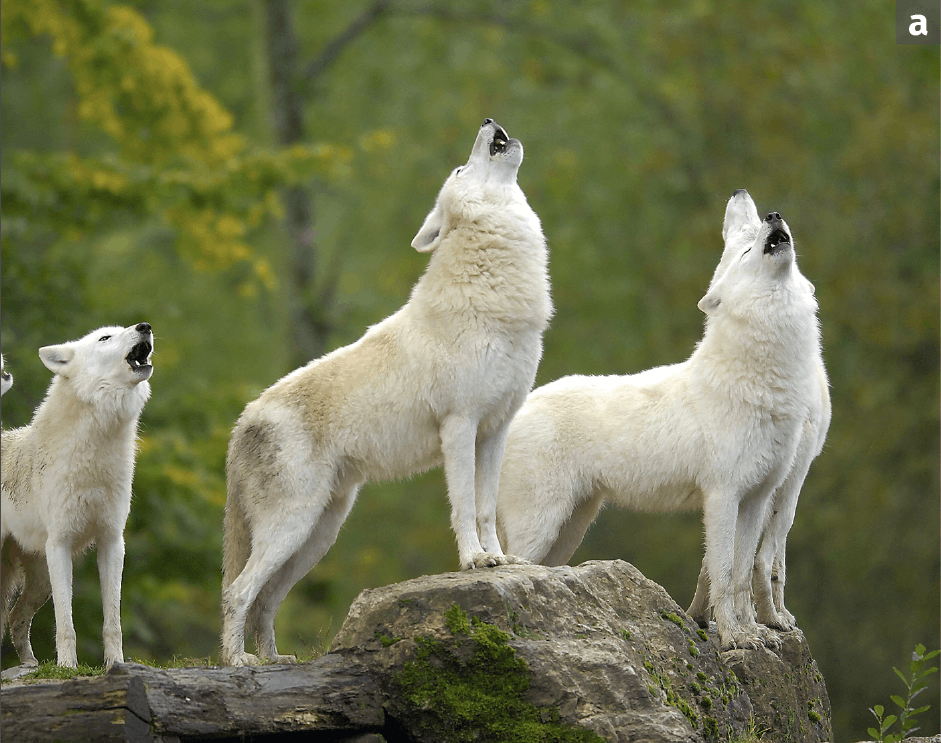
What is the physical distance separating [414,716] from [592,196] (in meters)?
15.3

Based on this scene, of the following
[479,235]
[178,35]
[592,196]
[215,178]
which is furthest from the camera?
[178,35]

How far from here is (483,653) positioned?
5.77 m

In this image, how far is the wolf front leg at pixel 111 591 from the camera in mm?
6320

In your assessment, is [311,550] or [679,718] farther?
[311,550]

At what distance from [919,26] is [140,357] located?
13.9 metres

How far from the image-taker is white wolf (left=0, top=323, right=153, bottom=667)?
20.6 feet

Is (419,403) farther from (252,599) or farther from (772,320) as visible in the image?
(772,320)

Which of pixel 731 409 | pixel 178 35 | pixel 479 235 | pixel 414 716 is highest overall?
pixel 178 35

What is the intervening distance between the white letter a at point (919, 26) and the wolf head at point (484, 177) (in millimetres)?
11726

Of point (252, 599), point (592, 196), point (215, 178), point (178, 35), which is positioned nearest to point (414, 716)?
point (252, 599)

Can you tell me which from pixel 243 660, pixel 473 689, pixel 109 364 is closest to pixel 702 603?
pixel 473 689

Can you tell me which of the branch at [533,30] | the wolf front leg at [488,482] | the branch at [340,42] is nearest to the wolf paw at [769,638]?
the wolf front leg at [488,482]

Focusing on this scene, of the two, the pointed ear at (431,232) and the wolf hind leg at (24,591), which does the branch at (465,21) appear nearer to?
the pointed ear at (431,232)

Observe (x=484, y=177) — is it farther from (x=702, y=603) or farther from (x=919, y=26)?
(x=919, y=26)
